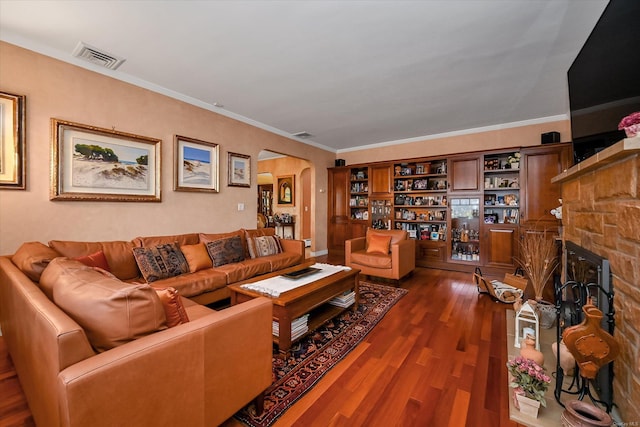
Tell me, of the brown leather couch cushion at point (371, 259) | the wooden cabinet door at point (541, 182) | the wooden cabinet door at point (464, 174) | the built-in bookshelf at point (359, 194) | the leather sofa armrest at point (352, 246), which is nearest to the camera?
the brown leather couch cushion at point (371, 259)

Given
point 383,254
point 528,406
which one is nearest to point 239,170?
point 383,254

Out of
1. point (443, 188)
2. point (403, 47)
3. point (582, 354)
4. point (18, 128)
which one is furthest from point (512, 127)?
point (18, 128)

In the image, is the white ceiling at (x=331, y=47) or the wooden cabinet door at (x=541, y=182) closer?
the white ceiling at (x=331, y=47)

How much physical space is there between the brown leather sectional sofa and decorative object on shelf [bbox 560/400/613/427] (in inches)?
59.8

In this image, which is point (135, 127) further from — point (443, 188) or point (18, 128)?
point (443, 188)

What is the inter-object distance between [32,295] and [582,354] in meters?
2.61

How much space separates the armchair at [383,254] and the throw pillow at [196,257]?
2.16 metres

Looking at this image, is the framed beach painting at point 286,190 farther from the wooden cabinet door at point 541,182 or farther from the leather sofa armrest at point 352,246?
the wooden cabinet door at point 541,182

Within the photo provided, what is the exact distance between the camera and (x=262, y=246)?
13.0ft

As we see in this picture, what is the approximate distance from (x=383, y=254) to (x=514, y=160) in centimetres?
282

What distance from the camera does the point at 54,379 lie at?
871mm

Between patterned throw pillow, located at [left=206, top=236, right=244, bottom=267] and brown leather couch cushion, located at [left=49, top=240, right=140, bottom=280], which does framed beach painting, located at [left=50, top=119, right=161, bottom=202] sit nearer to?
brown leather couch cushion, located at [left=49, top=240, right=140, bottom=280]

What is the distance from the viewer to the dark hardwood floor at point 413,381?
1.49 metres

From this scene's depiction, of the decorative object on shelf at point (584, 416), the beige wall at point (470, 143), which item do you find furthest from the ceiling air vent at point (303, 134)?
the decorative object on shelf at point (584, 416)
